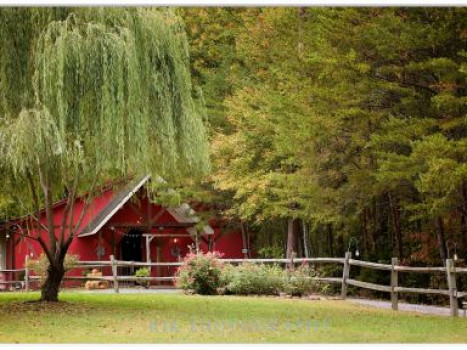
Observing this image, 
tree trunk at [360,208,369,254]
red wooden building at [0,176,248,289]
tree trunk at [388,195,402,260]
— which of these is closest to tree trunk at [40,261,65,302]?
tree trunk at [388,195,402,260]

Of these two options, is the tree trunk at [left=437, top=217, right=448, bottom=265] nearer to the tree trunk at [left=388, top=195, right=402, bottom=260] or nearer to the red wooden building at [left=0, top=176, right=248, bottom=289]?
the tree trunk at [left=388, top=195, right=402, bottom=260]

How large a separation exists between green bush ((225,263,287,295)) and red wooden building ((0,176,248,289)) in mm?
6662

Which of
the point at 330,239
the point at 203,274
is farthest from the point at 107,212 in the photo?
the point at 203,274

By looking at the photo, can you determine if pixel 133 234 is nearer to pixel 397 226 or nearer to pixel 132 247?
pixel 132 247

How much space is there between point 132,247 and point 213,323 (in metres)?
15.7

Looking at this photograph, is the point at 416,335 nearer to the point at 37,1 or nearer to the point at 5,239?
the point at 37,1

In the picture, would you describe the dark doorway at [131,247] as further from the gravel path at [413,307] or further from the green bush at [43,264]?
the gravel path at [413,307]

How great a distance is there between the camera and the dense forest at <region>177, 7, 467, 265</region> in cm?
1569

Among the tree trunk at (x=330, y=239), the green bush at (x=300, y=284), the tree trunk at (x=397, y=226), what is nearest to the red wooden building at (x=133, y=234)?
the tree trunk at (x=330, y=239)

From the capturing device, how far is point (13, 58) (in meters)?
13.8

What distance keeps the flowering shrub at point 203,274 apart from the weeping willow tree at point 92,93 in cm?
482

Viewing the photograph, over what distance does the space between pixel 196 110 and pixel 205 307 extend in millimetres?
3478

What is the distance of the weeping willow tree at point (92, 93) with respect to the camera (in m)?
13.3

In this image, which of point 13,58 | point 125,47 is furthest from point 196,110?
point 13,58
